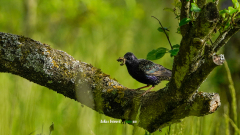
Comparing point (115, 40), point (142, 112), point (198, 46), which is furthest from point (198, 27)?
point (115, 40)

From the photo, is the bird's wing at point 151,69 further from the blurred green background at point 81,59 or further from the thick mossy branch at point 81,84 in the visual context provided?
the thick mossy branch at point 81,84

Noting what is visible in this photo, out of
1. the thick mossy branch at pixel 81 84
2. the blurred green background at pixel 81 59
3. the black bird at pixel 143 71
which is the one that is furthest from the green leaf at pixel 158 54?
the black bird at pixel 143 71

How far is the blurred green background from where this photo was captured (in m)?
3.45

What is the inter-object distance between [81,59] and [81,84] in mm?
4885

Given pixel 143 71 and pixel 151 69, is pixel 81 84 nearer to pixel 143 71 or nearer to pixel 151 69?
pixel 143 71

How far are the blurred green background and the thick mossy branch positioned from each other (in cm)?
20

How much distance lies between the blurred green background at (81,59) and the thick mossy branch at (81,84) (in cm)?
20

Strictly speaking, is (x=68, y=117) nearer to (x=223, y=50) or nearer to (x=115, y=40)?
(x=223, y=50)

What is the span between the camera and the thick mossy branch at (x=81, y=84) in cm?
245

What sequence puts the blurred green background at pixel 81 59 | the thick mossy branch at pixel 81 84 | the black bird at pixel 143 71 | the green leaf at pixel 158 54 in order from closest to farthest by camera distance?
1. the green leaf at pixel 158 54
2. the thick mossy branch at pixel 81 84
3. the blurred green background at pixel 81 59
4. the black bird at pixel 143 71

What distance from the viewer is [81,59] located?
742 centimetres

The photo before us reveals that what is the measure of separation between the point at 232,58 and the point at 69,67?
431 cm

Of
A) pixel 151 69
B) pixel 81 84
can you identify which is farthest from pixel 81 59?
pixel 81 84

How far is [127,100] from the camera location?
2.60m
